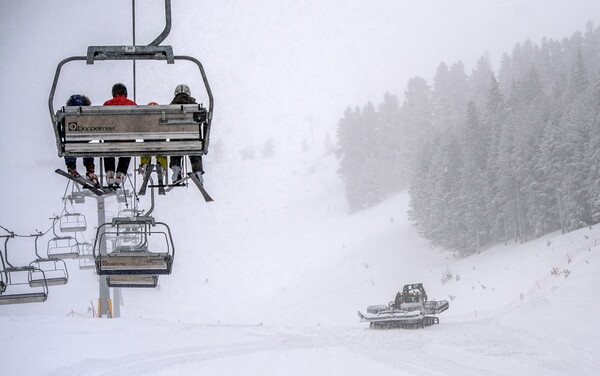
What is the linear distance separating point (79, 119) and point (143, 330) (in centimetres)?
1837

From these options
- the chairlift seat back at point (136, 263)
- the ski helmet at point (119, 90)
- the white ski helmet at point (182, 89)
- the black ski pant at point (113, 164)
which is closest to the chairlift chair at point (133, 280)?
the chairlift seat back at point (136, 263)

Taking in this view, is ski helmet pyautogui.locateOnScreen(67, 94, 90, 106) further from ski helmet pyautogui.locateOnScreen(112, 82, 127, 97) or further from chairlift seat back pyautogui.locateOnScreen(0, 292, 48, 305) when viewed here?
chairlift seat back pyautogui.locateOnScreen(0, 292, 48, 305)

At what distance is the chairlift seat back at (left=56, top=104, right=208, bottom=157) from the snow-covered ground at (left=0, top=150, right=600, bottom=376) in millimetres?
11172

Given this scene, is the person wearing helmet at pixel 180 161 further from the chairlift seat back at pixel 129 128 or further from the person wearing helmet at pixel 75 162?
the chairlift seat back at pixel 129 128

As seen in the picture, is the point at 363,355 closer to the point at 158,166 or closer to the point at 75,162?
the point at 158,166

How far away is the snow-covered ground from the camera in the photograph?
16.9m

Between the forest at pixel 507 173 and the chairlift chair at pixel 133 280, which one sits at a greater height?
the forest at pixel 507 173

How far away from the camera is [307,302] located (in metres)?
45.5

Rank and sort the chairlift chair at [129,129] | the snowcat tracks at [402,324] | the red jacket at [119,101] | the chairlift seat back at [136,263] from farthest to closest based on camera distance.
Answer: the snowcat tracks at [402,324] → the chairlift seat back at [136,263] → the red jacket at [119,101] → the chairlift chair at [129,129]

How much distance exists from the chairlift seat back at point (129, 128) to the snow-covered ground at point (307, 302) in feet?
36.7

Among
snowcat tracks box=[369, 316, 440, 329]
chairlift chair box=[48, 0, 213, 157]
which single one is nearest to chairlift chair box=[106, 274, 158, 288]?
chairlift chair box=[48, 0, 213, 157]

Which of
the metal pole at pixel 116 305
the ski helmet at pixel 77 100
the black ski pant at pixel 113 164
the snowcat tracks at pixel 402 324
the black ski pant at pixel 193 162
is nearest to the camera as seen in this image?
the ski helmet at pixel 77 100

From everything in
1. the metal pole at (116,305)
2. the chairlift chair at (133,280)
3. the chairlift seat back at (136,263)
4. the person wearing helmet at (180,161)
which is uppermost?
the person wearing helmet at (180,161)

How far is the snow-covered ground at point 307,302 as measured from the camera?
1694cm
